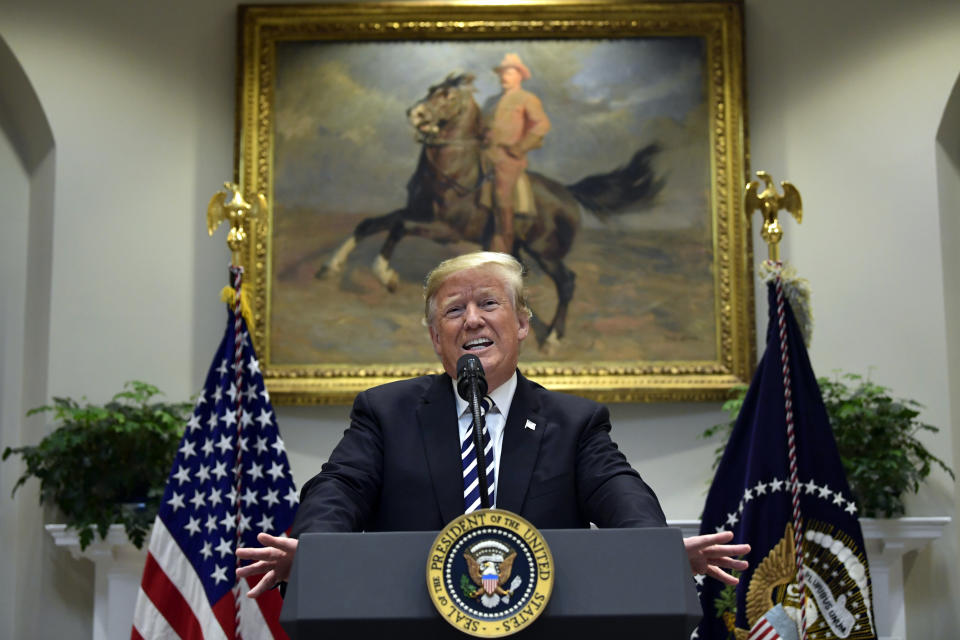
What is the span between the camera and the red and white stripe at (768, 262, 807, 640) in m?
4.33

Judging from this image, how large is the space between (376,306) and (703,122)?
81.5 inches

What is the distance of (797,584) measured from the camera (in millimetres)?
4395

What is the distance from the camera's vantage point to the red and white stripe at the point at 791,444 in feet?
14.2

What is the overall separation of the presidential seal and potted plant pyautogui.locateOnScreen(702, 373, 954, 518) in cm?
337

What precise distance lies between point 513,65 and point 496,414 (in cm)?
354

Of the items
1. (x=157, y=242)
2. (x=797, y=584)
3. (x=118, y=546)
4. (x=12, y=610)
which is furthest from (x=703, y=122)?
(x=12, y=610)

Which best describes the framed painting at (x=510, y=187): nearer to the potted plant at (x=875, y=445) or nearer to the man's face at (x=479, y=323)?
the potted plant at (x=875, y=445)

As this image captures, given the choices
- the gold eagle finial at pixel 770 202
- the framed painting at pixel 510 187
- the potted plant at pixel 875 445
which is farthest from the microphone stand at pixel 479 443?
the framed painting at pixel 510 187

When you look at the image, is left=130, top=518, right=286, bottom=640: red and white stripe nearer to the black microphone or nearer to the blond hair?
the blond hair

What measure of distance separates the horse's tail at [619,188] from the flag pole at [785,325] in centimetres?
107

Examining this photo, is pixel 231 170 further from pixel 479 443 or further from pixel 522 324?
pixel 479 443

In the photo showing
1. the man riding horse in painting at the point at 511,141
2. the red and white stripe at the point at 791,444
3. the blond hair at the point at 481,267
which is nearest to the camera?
the blond hair at the point at 481,267

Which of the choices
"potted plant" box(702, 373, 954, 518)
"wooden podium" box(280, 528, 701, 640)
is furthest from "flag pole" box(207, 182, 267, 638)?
"wooden podium" box(280, 528, 701, 640)

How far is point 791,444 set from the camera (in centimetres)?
455
